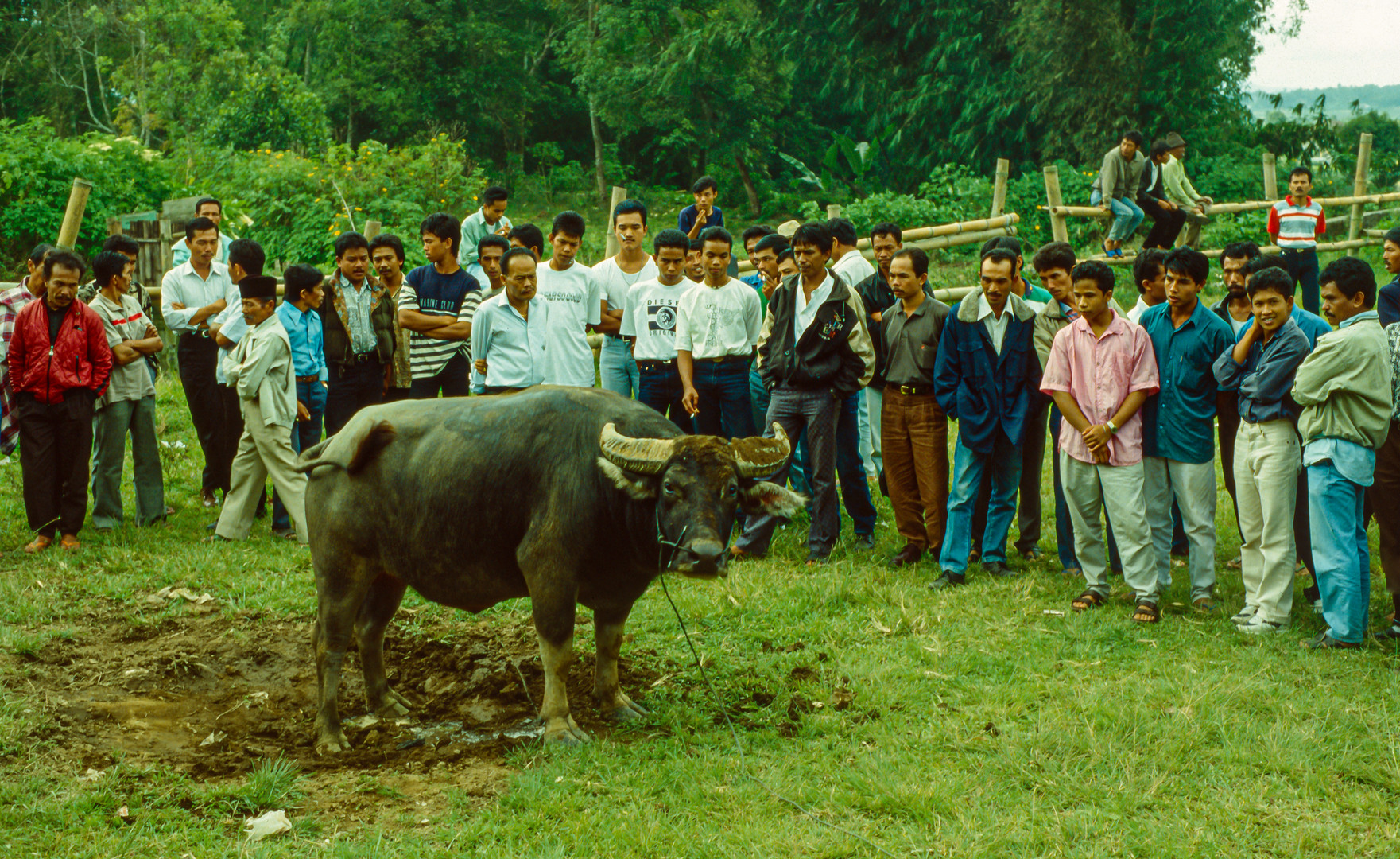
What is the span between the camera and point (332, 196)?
58.2 ft

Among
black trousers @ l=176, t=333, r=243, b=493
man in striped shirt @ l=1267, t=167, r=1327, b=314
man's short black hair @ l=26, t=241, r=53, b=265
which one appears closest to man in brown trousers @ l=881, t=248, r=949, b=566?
black trousers @ l=176, t=333, r=243, b=493

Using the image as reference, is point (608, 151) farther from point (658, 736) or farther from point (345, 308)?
point (658, 736)

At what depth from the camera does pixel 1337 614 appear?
245 inches

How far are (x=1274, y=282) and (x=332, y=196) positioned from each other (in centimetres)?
1469

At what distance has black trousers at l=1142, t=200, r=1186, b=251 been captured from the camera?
1519cm

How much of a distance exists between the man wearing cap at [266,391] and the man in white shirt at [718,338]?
2.97m

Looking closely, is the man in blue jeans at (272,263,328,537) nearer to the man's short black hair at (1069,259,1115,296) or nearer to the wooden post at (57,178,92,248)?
the wooden post at (57,178,92,248)

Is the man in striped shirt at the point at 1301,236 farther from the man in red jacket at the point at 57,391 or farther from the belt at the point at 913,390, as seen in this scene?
the man in red jacket at the point at 57,391

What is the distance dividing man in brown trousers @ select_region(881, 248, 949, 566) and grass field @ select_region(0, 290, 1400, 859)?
42 cm

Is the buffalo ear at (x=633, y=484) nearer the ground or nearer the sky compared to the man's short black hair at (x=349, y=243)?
nearer the ground

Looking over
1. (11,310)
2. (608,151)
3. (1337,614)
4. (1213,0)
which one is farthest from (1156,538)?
(608,151)

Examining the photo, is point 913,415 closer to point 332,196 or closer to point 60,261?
point 60,261

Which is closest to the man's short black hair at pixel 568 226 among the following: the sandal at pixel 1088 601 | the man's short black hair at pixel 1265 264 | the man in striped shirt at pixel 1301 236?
the sandal at pixel 1088 601

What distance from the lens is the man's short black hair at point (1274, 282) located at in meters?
6.38
